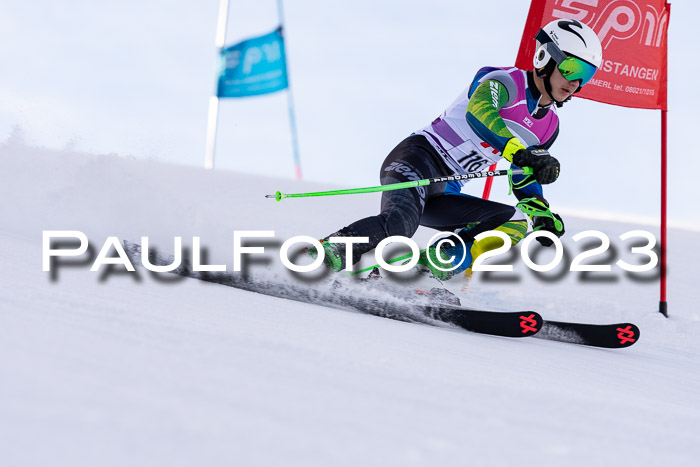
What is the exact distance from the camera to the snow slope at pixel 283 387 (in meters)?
0.66

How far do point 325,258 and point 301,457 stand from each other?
7.32 feet

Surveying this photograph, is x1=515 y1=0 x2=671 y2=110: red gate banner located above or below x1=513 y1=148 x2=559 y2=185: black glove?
above

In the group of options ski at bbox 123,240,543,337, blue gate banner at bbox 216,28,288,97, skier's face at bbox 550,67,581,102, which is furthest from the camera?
blue gate banner at bbox 216,28,288,97

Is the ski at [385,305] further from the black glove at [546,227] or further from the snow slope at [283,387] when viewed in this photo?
the black glove at [546,227]

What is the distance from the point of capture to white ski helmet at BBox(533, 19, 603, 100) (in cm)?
303

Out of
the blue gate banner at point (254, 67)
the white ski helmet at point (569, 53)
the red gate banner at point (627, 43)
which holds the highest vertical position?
the blue gate banner at point (254, 67)

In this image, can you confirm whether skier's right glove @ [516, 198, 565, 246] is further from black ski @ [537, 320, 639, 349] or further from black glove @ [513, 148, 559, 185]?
black ski @ [537, 320, 639, 349]

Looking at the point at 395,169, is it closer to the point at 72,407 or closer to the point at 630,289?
the point at 72,407

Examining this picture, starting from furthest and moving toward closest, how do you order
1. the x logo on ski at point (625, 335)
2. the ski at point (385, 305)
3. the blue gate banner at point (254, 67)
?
the blue gate banner at point (254, 67)
the x logo on ski at point (625, 335)
the ski at point (385, 305)

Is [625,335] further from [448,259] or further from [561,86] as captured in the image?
[561,86]

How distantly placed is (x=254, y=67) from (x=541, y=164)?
1038cm

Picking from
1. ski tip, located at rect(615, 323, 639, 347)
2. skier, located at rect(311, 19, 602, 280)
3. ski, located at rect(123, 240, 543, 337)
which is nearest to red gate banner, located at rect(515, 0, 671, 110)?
skier, located at rect(311, 19, 602, 280)

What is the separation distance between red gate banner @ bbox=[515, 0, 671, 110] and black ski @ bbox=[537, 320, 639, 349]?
2.69m

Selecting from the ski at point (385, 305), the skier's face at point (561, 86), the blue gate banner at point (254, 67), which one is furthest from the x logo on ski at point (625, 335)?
the blue gate banner at point (254, 67)
